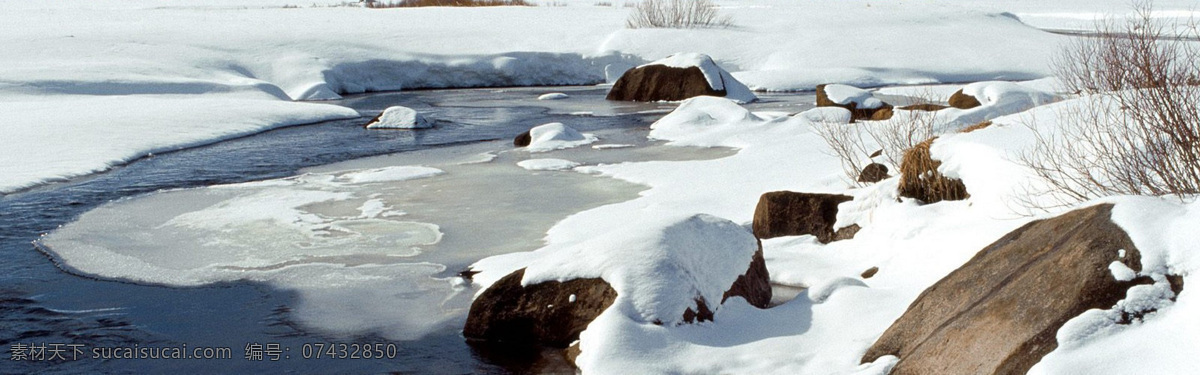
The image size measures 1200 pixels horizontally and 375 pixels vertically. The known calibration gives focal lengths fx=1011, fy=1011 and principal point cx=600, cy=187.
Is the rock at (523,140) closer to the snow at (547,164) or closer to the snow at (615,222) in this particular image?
the snow at (615,222)

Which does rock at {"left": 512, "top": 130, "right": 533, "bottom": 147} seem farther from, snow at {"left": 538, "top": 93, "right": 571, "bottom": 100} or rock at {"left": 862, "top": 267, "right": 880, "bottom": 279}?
snow at {"left": 538, "top": 93, "right": 571, "bottom": 100}

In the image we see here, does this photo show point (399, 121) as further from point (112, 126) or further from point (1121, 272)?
point (1121, 272)

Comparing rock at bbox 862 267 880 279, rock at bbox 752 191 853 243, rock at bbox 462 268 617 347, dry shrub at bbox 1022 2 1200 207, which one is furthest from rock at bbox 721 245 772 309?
dry shrub at bbox 1022 2 1200 207

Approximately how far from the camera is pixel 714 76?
20188 mm

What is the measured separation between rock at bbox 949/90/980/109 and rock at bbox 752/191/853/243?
8.30 m

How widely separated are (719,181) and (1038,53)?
20.4 m

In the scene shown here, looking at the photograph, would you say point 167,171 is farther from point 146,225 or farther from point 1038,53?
point 1038,53

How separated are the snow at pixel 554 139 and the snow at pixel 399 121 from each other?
9.10 feet

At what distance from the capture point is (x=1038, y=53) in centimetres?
2700

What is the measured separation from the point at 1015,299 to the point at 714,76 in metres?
16.5

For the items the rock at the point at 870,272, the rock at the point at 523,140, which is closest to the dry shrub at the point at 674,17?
the rock at the point at 523,140

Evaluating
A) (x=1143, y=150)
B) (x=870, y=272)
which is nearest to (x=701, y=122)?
(x=870, y=272)

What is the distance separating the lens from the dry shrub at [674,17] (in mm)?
30406

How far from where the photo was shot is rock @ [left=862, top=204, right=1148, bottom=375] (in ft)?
12.1
